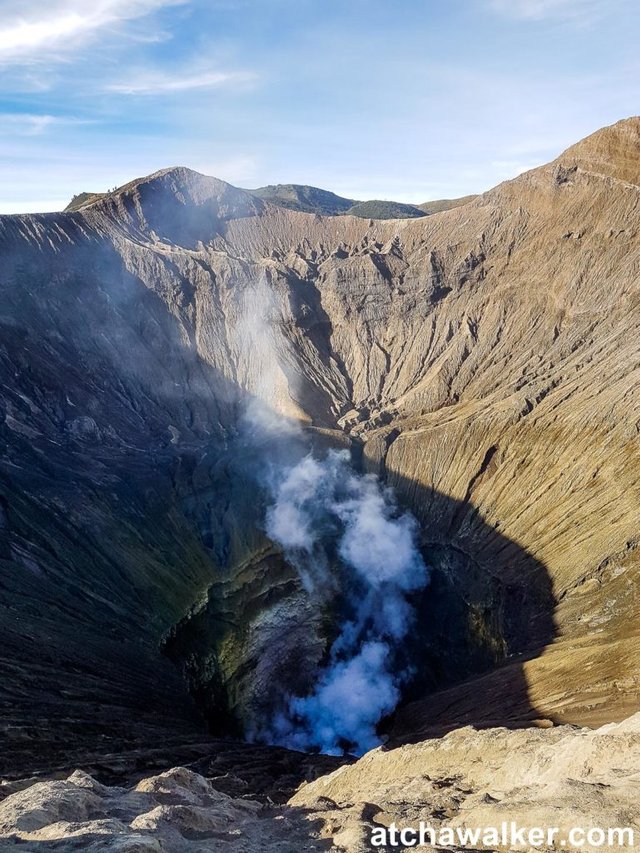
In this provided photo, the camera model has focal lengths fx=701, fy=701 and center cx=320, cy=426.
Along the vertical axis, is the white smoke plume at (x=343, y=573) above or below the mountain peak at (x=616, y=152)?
below

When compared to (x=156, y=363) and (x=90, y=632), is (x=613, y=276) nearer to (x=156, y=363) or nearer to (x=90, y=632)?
(x=156, y=363)

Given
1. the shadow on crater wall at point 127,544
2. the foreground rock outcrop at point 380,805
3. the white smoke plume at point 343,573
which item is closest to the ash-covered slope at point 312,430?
the shadow on crater wall at point 127,544

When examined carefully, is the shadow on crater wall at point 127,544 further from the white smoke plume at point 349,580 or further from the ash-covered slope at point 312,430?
the white smoke plume at point 349,580

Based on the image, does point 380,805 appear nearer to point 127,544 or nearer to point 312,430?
point 127,544

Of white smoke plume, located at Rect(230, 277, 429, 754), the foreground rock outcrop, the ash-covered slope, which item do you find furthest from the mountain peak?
the foreground rock outcrop

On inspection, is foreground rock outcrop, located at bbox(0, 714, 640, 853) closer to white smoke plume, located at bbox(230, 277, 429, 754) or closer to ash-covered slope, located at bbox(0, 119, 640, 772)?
ash-covered slope, located at bbox(0, 119, 640, 772)

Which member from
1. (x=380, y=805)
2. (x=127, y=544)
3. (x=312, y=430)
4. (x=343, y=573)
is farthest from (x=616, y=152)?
(x=380, y=805)
